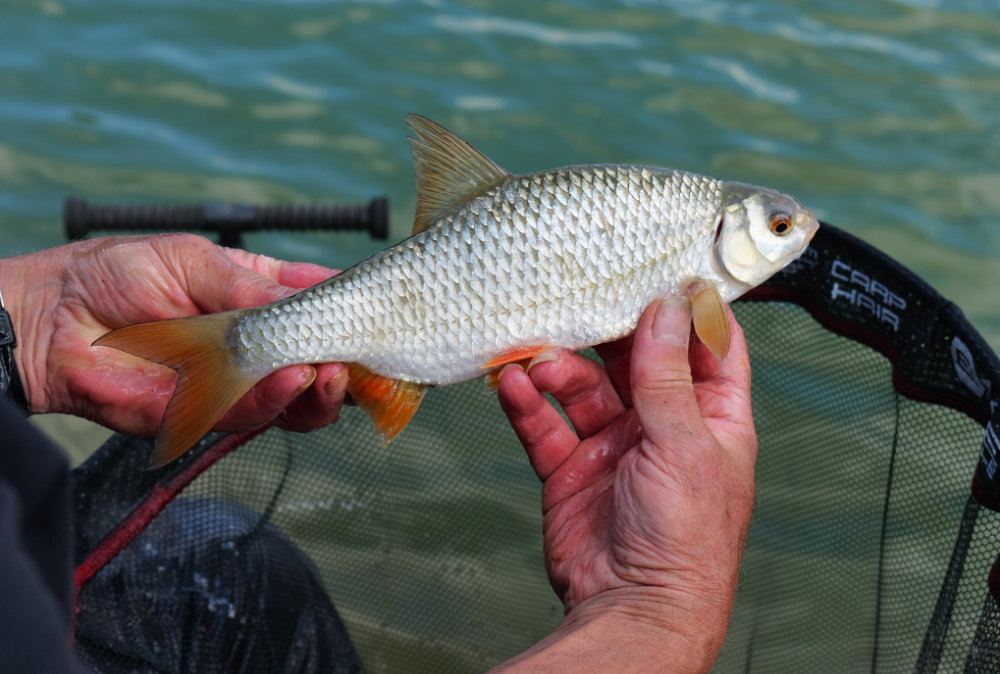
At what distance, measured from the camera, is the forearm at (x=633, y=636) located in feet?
6.49

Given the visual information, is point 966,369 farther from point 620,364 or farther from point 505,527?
point 505,527

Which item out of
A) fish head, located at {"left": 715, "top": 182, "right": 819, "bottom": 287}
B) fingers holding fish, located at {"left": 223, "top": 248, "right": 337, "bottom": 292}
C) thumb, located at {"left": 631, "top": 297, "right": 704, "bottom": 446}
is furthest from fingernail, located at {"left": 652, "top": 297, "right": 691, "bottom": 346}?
fingers holding fish, located at {"left": 223, "top": 248, "right": 337, "bottom": 292}

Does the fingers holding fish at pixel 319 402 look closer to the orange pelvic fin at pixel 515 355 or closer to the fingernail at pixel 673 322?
the orange pelvic fin at pixel 515 355

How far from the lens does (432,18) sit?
7176 mm

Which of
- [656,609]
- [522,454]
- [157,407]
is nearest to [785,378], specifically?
[522,454]

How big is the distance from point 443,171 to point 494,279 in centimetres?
33

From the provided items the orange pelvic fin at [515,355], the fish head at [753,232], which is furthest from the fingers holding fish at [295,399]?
the fish head at [753,232]

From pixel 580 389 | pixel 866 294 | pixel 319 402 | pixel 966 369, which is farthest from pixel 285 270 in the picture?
pixel 966 369

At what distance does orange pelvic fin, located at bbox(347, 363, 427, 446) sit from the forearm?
2.24ft

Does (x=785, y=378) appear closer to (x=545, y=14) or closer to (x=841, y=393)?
(x=841, y=393)

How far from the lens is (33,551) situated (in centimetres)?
108

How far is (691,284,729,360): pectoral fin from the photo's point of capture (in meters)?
2.39

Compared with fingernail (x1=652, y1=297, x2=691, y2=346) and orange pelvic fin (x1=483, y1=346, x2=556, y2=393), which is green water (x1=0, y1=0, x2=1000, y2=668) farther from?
fingernail (x1=652, y1=297, x2=691, y2=346)

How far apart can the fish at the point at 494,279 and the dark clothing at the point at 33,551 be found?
3.90 feet
